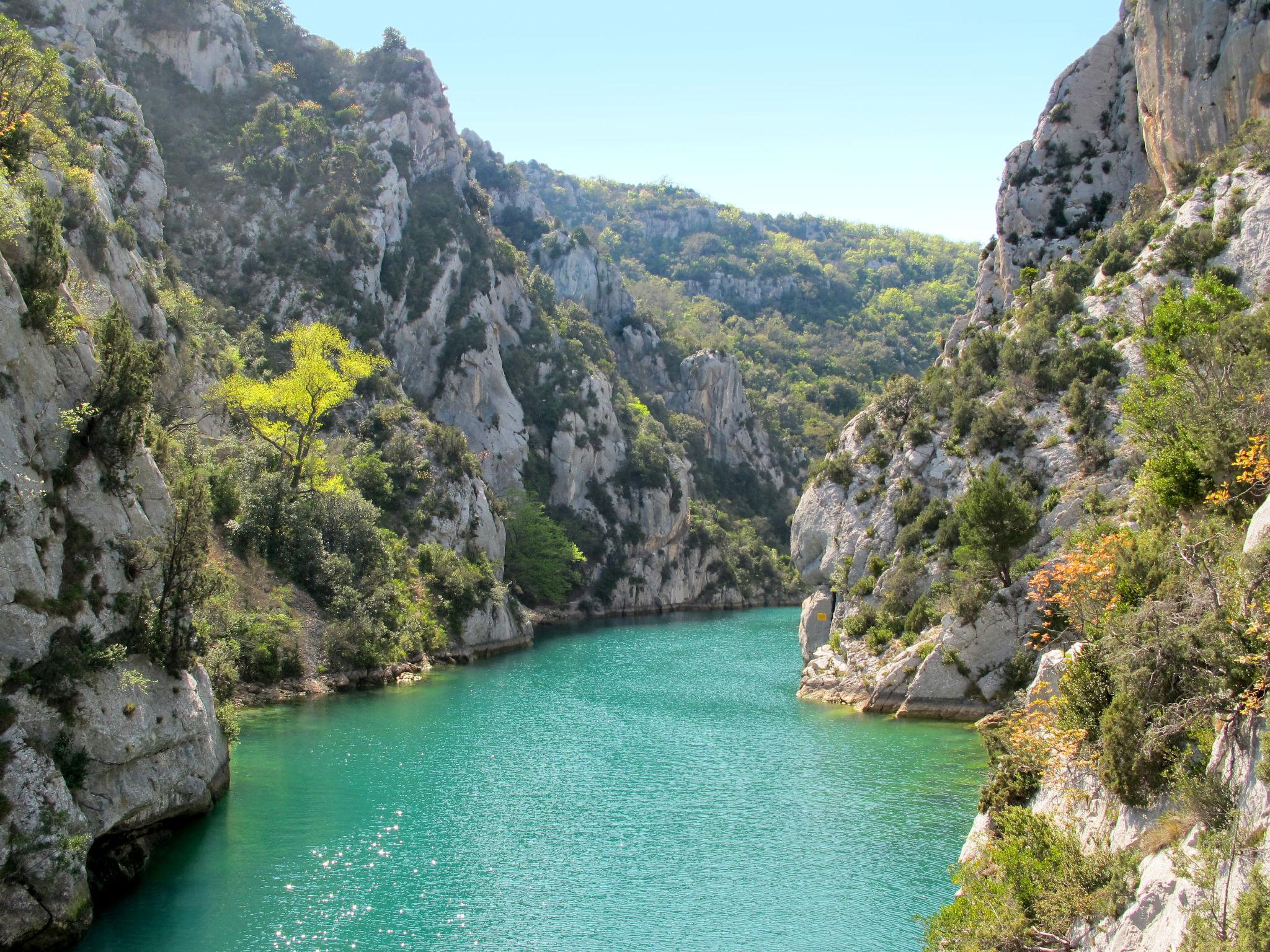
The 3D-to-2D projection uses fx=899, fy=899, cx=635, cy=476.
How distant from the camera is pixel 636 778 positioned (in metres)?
28.0

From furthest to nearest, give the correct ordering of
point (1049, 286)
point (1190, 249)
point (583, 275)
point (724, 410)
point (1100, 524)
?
1. point (724, 410)
2. point (583, 275)
3. point (1049, 286)
4. point (1190, 249)
5. point (1100, 524)

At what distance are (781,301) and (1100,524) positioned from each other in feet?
484

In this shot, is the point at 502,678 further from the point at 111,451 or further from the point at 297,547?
the point at 111,451

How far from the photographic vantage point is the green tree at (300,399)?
47.6 meters

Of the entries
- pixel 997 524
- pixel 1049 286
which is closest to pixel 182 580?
pixel 997 524

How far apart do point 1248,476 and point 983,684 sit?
2016cm

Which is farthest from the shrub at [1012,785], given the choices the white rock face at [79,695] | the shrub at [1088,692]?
the white rock face at [79,695]

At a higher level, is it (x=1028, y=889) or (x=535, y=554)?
(x=535, y=554)

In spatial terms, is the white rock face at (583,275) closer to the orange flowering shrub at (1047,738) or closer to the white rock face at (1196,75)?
the white rock face at (1196,75)

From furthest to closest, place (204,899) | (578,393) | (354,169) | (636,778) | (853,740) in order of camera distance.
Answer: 1. (578,393)
2. (354,169)
3. (853,740)
4. (636,778)
5. (204,899)

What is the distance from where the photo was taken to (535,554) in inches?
3034

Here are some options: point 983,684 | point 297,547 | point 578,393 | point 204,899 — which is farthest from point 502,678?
point 578,393

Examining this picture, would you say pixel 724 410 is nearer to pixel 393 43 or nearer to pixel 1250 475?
pixel 393 43

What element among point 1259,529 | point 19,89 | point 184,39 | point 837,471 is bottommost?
point 1259,529
